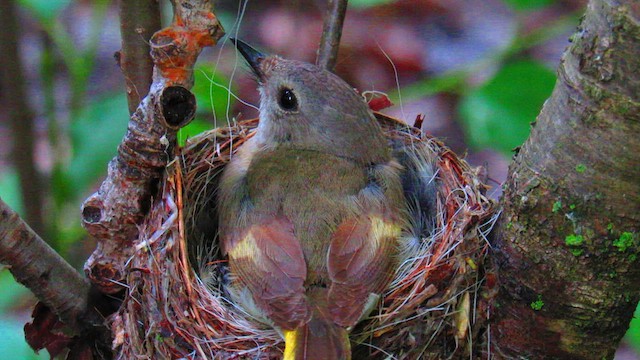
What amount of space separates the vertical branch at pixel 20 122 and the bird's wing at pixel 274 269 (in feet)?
2.35

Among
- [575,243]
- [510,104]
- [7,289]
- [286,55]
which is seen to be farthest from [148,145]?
[286,55]

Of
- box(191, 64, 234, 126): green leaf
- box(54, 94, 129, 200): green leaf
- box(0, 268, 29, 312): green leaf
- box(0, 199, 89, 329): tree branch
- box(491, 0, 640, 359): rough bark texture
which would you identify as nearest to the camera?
box(491, 0, 640, 359): rough bark texture

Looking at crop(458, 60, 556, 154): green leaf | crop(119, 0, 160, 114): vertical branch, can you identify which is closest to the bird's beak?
crop(119, 0, 160, 114): vertical branch

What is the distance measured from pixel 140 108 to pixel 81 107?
924mm

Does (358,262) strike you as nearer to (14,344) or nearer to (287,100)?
(287,100)

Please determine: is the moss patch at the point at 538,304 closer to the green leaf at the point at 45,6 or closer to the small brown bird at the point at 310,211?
the small brown bird at the point at 310,211

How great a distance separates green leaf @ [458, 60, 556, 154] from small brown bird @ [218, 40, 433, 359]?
1.52 ft

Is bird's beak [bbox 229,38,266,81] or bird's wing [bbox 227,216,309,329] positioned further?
bird's beak [bbox 229,38,266,81]

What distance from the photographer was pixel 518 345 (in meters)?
2.42

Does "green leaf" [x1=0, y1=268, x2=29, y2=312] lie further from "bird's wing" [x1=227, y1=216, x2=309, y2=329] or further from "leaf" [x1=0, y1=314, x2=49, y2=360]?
"bird's wing" [x1=227, y1=216, x2=309, y2=329]

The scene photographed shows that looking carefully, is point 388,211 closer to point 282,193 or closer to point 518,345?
point 282,193

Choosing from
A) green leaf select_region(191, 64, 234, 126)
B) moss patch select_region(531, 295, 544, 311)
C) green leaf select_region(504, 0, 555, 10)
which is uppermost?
green leaf select_region(504, 0, 555, 10)

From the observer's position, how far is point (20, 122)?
3.11 metres

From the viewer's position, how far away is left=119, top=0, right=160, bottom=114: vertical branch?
2824mm
